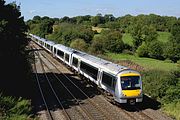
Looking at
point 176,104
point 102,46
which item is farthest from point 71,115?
point 102,46

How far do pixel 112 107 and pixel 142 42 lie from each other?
7711cm

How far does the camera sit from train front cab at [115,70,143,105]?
22.1m

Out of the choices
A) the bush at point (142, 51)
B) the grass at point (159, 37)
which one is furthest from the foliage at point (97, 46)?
the grass at point (159, 37)

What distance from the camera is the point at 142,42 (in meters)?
98.9

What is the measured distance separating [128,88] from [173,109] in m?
3.26

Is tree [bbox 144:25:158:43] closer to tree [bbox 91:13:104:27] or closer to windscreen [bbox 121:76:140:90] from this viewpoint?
tree [bbox 91:13:104:27]

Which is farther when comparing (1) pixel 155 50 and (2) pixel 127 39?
(2) pixel 127 39

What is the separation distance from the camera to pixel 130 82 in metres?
22.6

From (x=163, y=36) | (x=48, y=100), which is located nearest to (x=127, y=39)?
(x=163, y=36)

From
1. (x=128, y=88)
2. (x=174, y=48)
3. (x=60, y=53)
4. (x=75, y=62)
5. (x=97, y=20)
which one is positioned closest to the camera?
(x=128, y=88)

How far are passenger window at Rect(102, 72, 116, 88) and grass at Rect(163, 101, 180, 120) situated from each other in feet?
12.7

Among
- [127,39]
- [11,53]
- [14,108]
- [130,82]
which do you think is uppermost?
[11,53]

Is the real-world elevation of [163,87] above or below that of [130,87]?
below

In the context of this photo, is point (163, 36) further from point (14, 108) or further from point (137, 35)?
point (14, 108)
